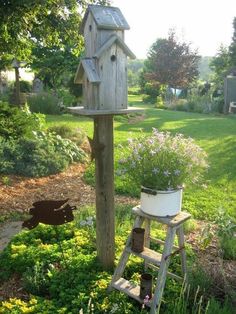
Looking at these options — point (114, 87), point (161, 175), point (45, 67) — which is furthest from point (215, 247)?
point (45, 67)

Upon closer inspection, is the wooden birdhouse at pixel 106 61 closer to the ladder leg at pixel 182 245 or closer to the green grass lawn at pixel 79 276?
the green grass lawn at pixel 79 276

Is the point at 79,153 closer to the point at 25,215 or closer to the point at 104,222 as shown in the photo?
the point at 25,215

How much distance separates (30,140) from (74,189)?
1855 mm

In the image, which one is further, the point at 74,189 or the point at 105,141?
the point at 74,189

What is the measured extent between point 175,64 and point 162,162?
29.1 metres

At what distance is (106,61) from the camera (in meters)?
3.32

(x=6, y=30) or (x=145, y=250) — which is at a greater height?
(x=6, y=30)

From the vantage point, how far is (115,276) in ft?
11.4

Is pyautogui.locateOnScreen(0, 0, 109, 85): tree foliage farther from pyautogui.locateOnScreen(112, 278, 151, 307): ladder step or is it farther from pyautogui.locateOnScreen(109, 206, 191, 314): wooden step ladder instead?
pyautogui.locateOnScreen(112, 278, 151, 307): ladder step

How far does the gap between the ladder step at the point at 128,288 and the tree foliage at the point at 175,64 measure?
94.9 ft

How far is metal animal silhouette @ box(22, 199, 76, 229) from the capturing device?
12.0 ft

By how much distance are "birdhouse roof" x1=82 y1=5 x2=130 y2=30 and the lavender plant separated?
100 cm

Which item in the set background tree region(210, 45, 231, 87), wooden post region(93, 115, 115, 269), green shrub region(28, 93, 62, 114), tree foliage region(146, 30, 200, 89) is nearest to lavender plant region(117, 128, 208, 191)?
wooden post region(93, 115, 115, 269)

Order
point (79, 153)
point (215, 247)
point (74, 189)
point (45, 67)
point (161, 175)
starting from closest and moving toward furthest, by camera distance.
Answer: point (161, 175) < point (215, 247) < point (74, 189) < point (79, 153) < point (45, 67)
